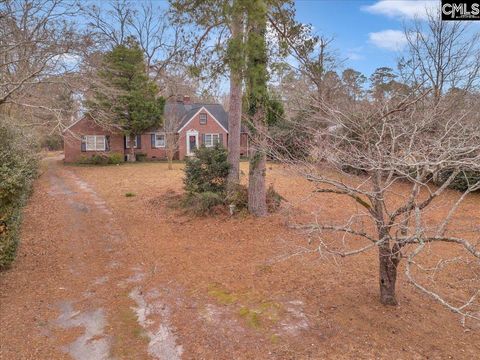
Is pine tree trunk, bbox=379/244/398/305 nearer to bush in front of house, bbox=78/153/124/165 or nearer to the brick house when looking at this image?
the brick house

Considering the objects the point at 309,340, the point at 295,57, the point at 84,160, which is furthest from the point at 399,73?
the point at 84,160

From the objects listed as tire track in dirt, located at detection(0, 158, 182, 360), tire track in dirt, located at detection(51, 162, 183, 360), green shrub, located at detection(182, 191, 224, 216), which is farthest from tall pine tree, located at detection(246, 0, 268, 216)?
tire track in dirt, located at detection(51, 162, 183, 360)

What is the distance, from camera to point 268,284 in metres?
5.69

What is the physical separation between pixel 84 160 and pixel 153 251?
20646mm

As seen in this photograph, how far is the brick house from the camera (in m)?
26.1

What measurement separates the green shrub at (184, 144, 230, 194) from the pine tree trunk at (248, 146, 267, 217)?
1.24m

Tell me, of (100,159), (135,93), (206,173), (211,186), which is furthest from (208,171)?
(100,159)

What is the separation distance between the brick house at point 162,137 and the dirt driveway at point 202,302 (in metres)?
18.4

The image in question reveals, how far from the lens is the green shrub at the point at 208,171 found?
1037 cm

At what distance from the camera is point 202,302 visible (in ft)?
16.9

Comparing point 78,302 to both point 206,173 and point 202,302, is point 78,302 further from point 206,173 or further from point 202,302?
point 206,173

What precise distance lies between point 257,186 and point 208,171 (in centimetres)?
180

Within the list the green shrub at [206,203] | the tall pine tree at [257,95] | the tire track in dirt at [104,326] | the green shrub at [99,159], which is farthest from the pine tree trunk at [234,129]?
the green shrub at [99,159]

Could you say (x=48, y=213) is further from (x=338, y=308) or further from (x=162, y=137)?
(x=162, y=137)
